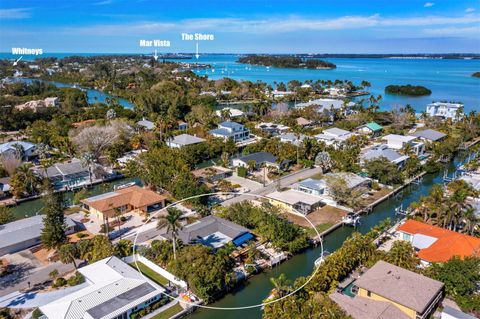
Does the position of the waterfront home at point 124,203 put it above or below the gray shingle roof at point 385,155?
below

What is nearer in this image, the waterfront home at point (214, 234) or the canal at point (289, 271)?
the canal at point (289, 271)

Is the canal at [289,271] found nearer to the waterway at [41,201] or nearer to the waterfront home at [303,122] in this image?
the waterway at [41,201]

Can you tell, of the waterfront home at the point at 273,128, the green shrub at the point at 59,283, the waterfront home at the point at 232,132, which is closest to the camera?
the green shrub at the point at 59,283

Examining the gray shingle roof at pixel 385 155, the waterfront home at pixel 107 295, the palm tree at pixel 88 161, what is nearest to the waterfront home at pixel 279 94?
the gray shingle roof at pixel 385 155

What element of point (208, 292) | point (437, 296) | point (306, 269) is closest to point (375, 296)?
point (437, 296)

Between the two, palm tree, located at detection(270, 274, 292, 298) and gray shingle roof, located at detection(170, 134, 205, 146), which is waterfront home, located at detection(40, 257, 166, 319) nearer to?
palm tree, located at detection(270, 274, 292, 298)

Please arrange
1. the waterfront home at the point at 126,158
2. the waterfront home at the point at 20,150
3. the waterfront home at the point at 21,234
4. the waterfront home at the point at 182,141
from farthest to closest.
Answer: the waterfront home at the point at 182,141 → the waterfront home at the point at 126,158 → the waterfront home at the point at 20,150 → the waterfront home at the point at 21,234

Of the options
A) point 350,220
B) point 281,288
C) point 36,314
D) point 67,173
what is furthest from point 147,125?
point 281,288
